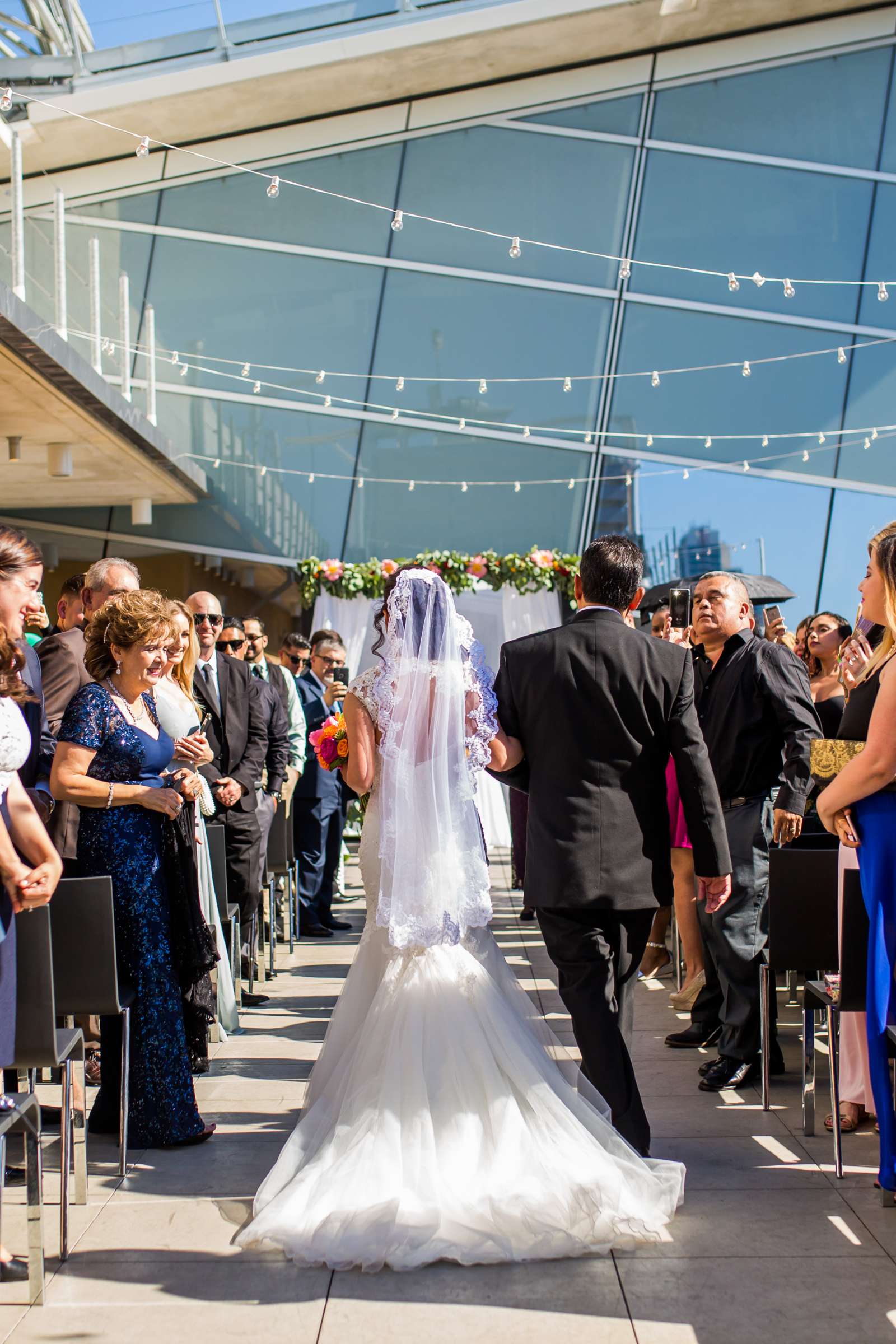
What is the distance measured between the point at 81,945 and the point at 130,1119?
813 mm

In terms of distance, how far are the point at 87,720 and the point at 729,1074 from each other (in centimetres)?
280

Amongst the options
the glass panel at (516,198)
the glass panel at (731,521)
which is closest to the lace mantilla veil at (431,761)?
the glass panel at (731,521)

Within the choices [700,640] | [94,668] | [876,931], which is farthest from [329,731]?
[876,931]

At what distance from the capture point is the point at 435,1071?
3498 millimetres

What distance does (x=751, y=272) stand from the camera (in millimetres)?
14633

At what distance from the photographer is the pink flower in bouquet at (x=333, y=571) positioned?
499 inches

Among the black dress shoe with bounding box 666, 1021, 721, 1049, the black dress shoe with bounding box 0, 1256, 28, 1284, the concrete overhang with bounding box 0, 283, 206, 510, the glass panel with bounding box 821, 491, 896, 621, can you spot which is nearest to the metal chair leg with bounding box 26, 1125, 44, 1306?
the black dress shoe with bounding box 0, 1256, 28, 1284

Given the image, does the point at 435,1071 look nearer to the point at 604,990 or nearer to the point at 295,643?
the point at 604,990

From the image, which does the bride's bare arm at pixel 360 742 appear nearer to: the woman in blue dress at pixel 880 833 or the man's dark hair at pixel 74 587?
the woman in blue dress at pixel 880 833

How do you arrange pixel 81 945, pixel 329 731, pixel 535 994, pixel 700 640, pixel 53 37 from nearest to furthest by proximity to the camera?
pixel 81 945 → pixel 329 731 → pixel 700 640 → pixel 535 994 → pixel 53 37

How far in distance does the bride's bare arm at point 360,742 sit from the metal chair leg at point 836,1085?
1.64m

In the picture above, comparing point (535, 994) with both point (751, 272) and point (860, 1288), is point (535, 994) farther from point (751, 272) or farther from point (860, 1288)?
point (751, 272)

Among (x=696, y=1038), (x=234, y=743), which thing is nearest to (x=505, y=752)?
(x=696, y=1038)

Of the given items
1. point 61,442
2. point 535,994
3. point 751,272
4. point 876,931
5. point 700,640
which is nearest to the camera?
point 876,931
